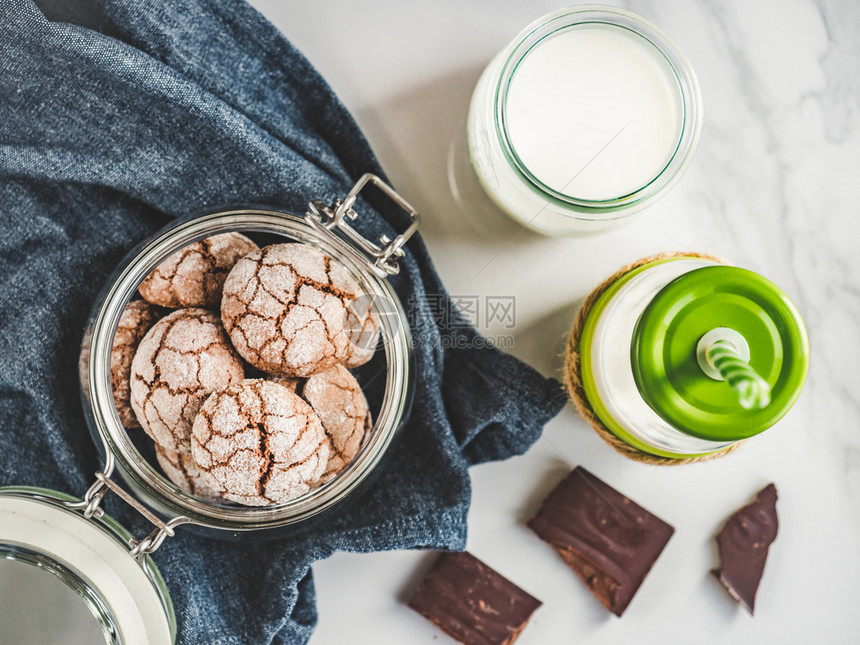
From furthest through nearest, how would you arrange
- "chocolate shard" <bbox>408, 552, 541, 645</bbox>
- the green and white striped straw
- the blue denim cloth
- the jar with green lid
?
"chocolate shard" <bbox>408, 552, 541, 645</bbox> → the blue denim cloth → the jar with green lid → the green and white striped straw

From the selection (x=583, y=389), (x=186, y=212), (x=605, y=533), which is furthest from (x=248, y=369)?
(x=605, y=533)

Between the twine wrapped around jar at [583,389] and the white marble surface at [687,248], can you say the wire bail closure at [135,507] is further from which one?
the twine wrapped around jar at [583,389]

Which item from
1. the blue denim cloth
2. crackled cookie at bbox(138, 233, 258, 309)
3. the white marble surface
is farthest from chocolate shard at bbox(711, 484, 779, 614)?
crackled cookie at bbox(138, 233, 258, 309)

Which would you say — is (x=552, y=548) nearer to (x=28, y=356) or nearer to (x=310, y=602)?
(x=310, y=602)

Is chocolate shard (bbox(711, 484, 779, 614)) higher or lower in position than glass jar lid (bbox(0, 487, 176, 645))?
higher

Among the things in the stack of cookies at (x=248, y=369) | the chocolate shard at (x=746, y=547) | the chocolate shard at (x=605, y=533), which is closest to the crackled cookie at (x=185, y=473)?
the stack of cookies at (x=248, y=369)

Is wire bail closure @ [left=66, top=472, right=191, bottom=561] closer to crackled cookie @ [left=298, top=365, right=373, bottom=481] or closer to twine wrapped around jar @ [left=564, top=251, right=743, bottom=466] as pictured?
crackled cookie @ [left=298, top=365, right=373, bottom=481]

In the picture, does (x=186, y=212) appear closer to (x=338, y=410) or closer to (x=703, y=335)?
(x=338, y=410)
